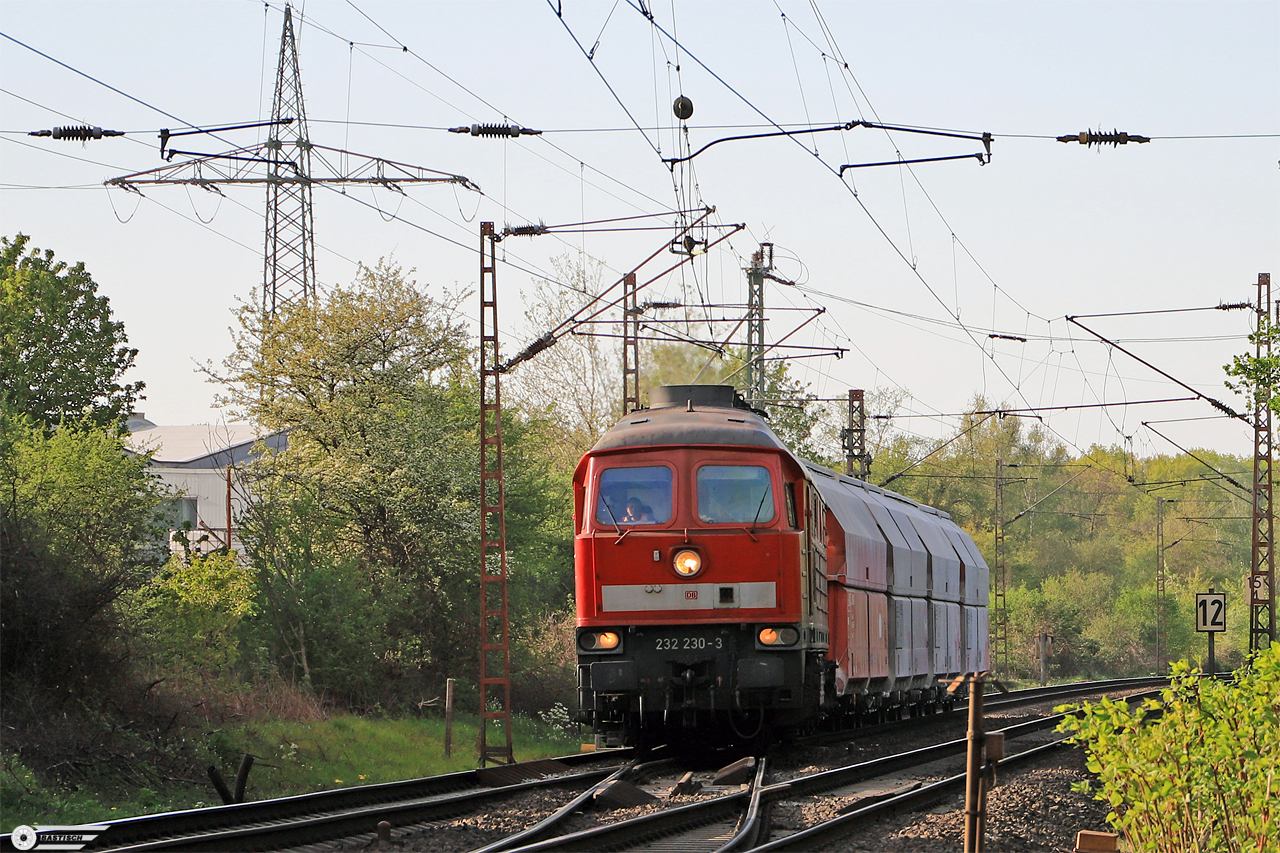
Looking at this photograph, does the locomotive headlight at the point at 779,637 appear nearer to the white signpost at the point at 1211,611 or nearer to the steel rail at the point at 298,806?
the steel rail at the point at 298,806

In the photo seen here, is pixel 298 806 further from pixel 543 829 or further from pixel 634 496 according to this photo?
pixel 634 496

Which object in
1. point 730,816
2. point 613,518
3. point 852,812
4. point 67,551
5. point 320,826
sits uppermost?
point 613,518

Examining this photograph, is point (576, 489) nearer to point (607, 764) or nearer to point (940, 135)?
point (607, 764)

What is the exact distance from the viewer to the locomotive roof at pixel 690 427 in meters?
15.8

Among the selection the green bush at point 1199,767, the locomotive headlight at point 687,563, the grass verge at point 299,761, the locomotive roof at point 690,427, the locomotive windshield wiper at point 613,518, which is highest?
the locomotive roof at point 690,427

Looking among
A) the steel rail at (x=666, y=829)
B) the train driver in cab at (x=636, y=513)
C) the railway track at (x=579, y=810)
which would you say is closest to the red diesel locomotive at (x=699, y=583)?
the train driver in cab at (x=636, y=513)

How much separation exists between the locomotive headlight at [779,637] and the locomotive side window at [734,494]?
1219 mm

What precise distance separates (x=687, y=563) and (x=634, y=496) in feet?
3.39

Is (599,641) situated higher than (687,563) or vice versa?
(687,563)

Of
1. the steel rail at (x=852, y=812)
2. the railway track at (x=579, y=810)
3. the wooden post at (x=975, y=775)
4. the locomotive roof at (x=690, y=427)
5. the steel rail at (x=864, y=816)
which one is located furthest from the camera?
the locomotive roof at (x=690, y=427)

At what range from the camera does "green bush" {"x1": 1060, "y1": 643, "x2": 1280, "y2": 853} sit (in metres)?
8.91

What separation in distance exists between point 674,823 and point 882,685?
9.90 metres

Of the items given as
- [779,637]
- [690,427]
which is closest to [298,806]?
[779,637]

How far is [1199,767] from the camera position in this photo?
895 cm
